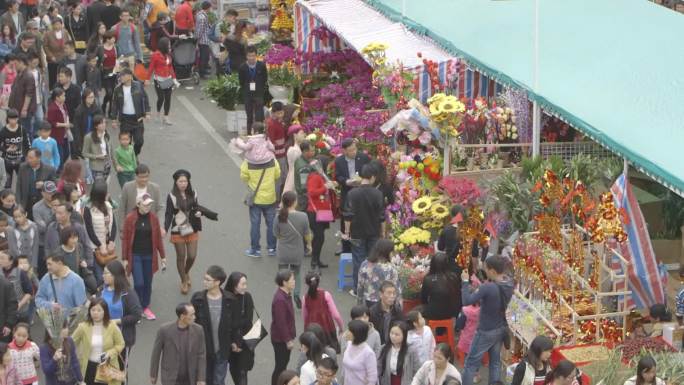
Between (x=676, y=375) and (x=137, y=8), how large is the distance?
701 inches

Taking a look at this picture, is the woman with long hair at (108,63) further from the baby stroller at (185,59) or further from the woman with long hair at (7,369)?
the woman with long hair at (7,369)

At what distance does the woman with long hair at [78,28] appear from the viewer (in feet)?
82.9

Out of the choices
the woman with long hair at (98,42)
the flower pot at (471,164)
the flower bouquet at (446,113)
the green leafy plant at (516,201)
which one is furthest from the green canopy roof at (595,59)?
the woman with long hair at (98,42)

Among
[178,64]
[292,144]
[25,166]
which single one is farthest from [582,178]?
[178,64]

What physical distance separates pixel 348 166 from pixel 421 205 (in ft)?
4.55

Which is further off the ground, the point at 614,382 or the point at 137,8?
the point at 137,8

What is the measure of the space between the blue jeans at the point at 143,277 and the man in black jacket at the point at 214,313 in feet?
8.59

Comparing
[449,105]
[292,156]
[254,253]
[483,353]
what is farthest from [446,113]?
[483,353]

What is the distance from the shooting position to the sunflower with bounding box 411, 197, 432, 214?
15836mm

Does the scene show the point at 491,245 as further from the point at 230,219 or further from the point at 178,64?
the point at 178,64

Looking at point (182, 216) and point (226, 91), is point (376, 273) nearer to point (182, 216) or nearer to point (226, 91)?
point (182, 216)

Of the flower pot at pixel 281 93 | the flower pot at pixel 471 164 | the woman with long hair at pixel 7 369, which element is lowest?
the woman with long hair at pixel 7 369

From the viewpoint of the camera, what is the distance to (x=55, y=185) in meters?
16.1

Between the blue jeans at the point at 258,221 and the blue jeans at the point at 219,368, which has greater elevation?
the blue jeans at the point at 258,221
